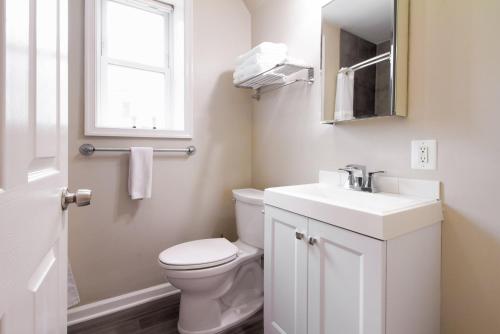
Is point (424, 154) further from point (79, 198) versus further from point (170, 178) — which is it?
point (170, 178)

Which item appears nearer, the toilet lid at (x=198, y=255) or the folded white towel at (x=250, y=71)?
the toilet lid at (x=198, y=255)

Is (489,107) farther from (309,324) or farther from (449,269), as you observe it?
(309,324)

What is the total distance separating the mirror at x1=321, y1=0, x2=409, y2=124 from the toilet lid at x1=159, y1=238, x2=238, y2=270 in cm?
96

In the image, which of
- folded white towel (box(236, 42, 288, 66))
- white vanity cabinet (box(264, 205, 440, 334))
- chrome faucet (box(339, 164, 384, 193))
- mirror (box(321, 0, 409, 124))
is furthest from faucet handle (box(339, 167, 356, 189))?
folded white towel (box(236, 42, 288, 66))

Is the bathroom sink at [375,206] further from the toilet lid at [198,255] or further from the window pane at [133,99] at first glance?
the window pane at [133,99]

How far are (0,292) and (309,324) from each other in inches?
39.6

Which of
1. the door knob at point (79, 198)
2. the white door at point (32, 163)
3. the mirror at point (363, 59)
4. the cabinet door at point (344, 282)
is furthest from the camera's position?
the mirror at point (363, 59)

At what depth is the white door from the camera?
0.33 metres

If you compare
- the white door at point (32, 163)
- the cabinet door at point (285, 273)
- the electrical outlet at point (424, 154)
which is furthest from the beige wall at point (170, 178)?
the electrical outlet at point (424, 154)

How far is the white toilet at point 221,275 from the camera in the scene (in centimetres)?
132

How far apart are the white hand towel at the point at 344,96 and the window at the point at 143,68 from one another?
1.03 metres

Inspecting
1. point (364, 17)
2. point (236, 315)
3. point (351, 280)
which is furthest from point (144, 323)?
point (364, 17)

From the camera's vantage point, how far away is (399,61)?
1.06 metres

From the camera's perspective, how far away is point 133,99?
1.82m
